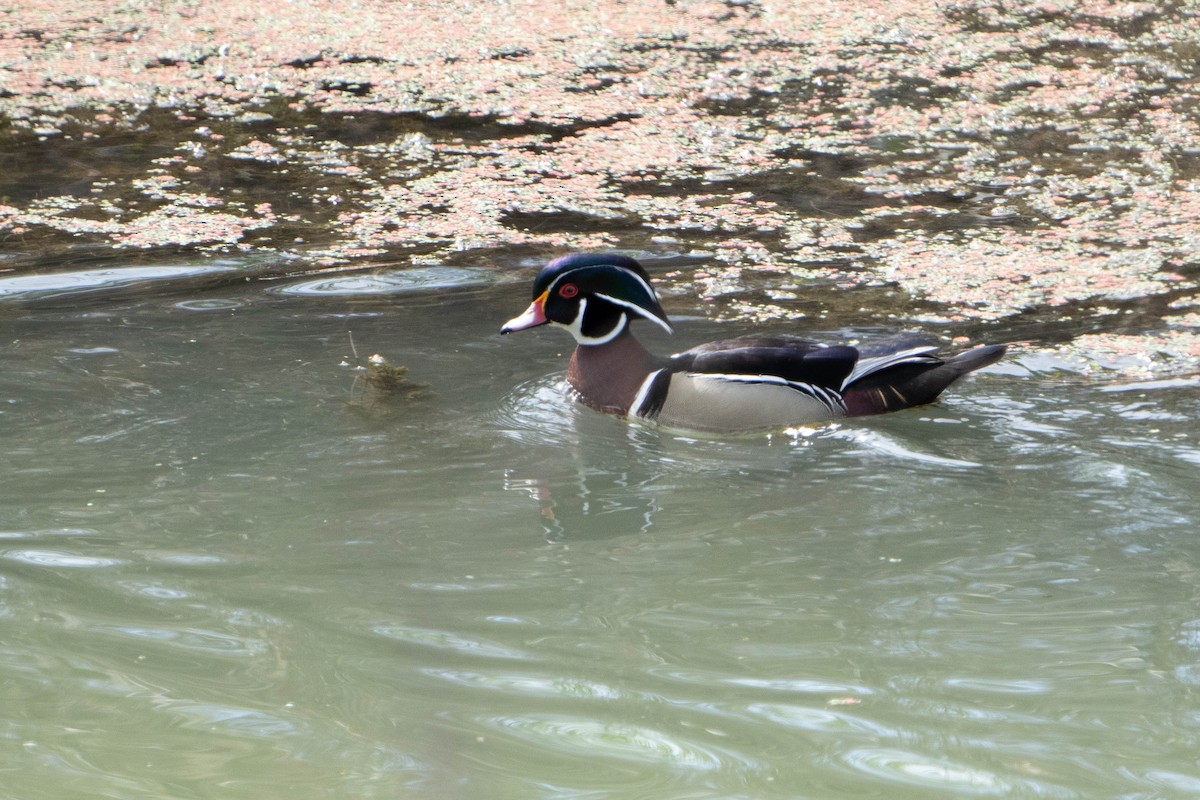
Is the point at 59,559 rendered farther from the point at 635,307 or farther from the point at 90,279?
the point at 90,279

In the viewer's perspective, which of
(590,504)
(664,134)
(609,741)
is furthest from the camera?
(664,134)

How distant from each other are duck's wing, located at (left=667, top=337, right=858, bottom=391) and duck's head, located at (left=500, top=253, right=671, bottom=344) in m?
0.43

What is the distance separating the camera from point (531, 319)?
5941 mm

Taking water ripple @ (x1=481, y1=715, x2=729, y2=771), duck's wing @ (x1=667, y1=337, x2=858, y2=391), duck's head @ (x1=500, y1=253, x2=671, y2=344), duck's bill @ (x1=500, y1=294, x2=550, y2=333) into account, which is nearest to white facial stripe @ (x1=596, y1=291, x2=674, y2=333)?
duck's head @ (x1=500, y1=253, x2=671, y2=344)

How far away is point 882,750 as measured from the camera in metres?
3.16

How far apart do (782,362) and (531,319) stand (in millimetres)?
1050

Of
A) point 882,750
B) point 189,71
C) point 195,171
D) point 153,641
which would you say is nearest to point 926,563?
point 882,750

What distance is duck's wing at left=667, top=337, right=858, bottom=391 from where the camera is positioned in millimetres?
5594

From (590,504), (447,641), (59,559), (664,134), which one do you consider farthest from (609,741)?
(664,134)

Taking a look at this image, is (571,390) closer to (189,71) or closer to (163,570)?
(163,570)

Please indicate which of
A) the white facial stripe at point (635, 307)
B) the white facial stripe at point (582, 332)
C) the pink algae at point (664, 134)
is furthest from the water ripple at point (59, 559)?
the pink algae at point (664, 134)

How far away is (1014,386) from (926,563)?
187 cm

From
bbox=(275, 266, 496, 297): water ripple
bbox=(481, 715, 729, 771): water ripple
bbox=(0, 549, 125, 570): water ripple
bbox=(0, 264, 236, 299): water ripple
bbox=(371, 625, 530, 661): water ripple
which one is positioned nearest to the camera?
bbox=(481, 715, 729, 771): water ripple

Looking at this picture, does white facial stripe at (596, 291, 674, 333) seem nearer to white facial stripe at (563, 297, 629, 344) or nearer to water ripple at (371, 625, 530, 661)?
white facial stripe at (563, 297, 629, 344)
